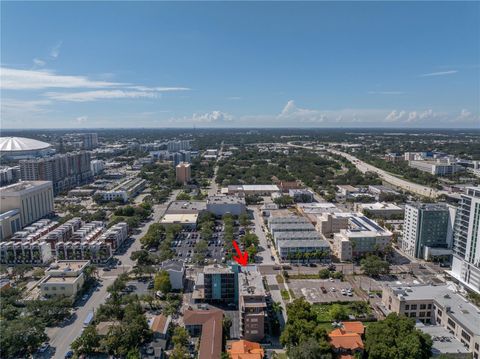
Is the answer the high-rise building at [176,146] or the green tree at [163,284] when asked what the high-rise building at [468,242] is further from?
the high-rise building at [176,146]

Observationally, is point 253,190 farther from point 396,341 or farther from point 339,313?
point 396,341

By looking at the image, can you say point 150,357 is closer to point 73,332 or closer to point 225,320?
point 225,320

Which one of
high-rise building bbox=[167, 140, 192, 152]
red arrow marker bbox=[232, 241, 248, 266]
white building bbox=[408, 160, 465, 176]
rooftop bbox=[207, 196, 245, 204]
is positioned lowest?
red arrow marker bbox=[232, 241, 248, 266]

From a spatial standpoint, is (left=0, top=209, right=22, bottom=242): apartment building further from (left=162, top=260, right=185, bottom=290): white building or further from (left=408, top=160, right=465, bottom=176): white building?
(left=408, top=160, right=465, bottom=176): white building

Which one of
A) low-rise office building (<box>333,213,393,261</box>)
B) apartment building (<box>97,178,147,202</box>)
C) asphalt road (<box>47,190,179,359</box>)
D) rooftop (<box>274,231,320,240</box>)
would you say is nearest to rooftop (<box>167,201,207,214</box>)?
asphalt road (<box>47,190,179,359</box>)

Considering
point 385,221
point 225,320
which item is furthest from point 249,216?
point 225,320

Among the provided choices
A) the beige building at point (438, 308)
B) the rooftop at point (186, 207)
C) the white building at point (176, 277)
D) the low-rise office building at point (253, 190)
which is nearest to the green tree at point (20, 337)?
the white building at point (176, 277)
